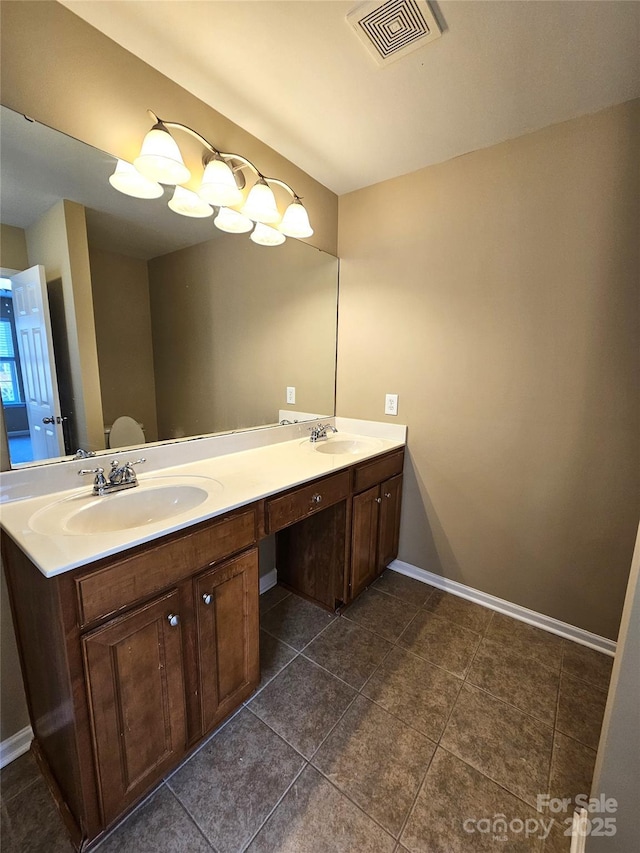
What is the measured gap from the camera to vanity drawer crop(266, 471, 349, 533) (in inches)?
51.8

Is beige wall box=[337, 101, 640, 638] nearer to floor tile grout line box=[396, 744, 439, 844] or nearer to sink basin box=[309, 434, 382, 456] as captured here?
sink basin box=[309, 434, 382, 456]

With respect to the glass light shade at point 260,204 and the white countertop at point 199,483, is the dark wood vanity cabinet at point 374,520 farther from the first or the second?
the glass light shade at point 260,204

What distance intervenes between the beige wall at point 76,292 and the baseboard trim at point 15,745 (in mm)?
988

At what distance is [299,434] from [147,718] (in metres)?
1.47

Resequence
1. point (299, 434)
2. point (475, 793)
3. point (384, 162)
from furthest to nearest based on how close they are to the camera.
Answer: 1. point (299, 434)
2. point (384, 162)
3. point (475, 793)

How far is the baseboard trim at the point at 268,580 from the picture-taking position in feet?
6.70

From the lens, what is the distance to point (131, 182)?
1.29 m

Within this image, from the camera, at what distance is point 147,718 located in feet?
3.23

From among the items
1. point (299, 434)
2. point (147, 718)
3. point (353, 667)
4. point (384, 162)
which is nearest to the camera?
point (147, 718)

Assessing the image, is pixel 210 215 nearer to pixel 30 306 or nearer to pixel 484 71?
pixel 30 306

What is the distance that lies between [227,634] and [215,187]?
169cm

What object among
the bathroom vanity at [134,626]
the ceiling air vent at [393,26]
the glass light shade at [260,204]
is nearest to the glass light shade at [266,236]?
the glass light shade at [260,204]

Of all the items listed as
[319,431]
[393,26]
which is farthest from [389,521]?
[393,26]

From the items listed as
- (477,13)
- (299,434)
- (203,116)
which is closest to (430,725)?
(299,434)
